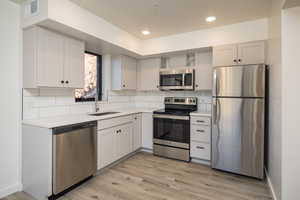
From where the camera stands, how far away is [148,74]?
3.97 m

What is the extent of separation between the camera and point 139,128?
11.8 feet

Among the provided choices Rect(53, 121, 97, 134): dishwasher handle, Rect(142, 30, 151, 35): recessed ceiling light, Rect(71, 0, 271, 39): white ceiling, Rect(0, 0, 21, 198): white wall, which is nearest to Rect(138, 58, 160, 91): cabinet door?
Rect(142, 30, 151, 35): recessed ceiling light

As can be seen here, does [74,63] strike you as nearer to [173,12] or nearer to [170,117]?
[173,12]

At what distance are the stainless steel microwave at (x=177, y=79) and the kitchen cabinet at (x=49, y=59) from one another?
1.82 meters

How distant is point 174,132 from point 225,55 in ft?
5.52

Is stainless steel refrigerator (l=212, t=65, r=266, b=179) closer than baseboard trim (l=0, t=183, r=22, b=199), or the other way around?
baseboard trim (l=0, t=183, r=22, b=199)

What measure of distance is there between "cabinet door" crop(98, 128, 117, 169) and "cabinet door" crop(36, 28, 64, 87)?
3.24 ft

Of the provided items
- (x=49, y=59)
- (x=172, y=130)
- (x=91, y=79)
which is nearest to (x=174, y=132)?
(x=172, y=130)

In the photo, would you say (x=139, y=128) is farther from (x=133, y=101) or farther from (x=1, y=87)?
(x=1, y=87)

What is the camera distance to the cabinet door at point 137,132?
3.42 m

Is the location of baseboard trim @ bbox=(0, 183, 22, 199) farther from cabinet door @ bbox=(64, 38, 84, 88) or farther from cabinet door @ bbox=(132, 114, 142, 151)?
cabinet door @ bbox=(132, 114, 142, 151)

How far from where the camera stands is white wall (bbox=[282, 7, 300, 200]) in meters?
1.64

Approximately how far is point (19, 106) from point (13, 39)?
0.88 m

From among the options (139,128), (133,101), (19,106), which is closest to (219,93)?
(139,128)
